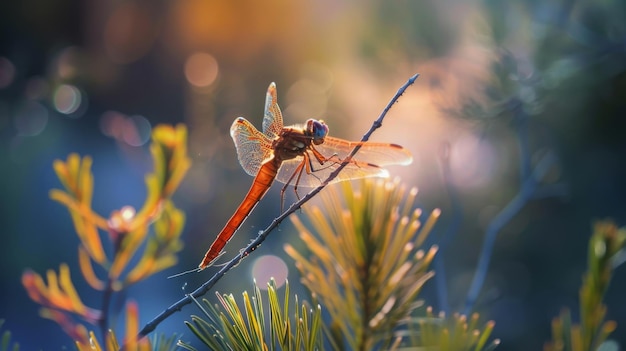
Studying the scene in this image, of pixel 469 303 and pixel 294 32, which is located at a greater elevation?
pixel 294 32

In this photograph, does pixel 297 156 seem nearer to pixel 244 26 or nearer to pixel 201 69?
pixel 201 69

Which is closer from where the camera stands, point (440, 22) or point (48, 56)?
point (440, 22)

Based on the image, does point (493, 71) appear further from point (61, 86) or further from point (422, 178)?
point (61, 86)

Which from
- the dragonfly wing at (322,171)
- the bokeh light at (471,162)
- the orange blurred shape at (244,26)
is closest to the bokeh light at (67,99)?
the orange blurred shape at (244,26)

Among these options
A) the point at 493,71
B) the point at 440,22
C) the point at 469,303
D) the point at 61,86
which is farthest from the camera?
the point at 61,86

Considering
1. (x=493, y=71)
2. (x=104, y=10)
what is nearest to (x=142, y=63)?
(x=104, y=10)

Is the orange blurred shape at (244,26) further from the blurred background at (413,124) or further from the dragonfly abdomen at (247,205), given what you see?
the dragonfly abdomen at (247,205)

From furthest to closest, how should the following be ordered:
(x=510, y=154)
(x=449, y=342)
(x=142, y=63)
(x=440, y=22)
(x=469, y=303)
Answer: (x=142, y=63), (x=510, y=154), (x=440, y=22), (x=469, y=303), (x=449, y=342)

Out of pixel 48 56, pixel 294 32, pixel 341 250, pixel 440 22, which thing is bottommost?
pixel 341 250

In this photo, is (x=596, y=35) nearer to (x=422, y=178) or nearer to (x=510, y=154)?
(x=510, y=154)

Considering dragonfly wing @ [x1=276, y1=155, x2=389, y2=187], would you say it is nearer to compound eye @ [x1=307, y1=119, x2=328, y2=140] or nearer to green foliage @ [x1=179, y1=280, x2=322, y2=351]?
compound eye @ [x1=307, y1=119, x2=328, y2=140]
